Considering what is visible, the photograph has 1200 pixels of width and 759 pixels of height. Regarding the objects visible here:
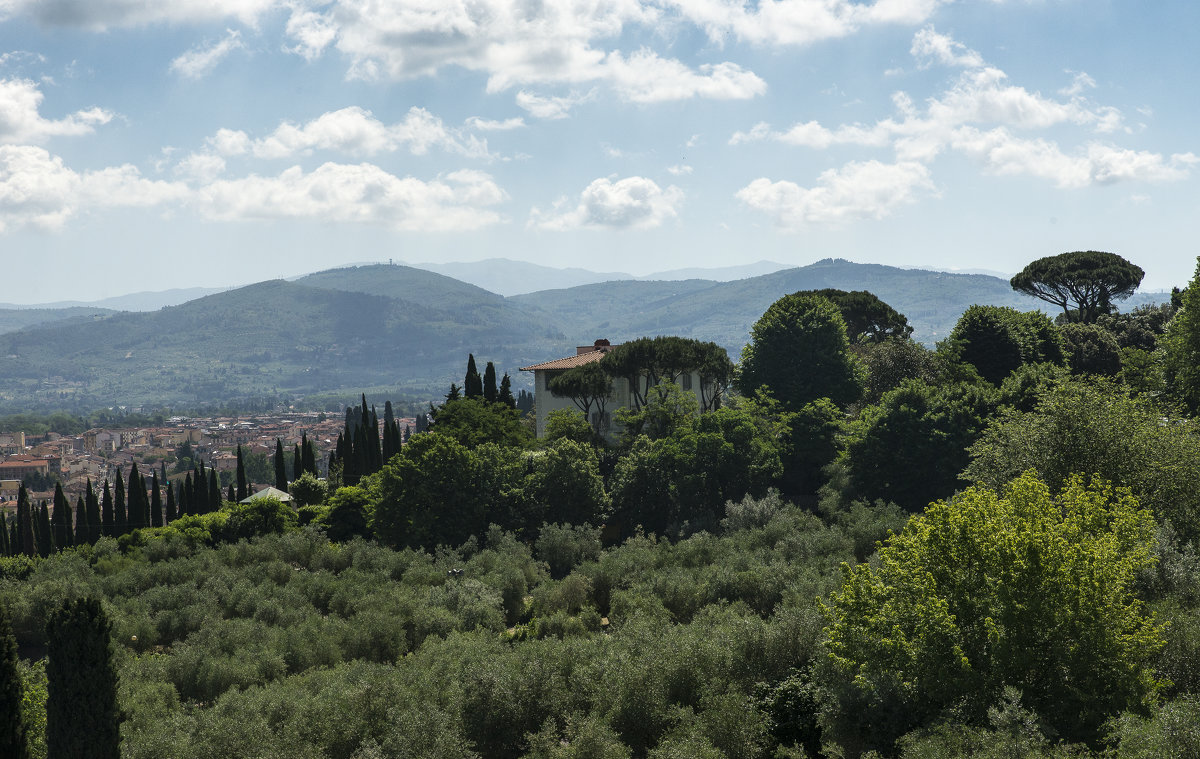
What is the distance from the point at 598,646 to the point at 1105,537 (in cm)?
1403

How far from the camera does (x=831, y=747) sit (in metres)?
Result: 19.1

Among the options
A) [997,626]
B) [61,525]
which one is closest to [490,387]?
[61,525]

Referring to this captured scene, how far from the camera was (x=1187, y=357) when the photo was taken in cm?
4641

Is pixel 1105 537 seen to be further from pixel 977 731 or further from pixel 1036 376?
pixel 1036 376

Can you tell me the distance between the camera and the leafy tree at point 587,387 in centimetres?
6519

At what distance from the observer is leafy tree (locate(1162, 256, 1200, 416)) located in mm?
45406

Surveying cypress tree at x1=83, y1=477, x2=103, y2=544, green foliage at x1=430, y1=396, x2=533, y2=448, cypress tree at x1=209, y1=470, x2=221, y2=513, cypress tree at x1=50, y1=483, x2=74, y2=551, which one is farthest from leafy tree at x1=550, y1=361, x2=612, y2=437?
cypress tree at x1=50, y1=483, x2=74, y2=551

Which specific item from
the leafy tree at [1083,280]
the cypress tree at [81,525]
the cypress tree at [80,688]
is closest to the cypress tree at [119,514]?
the cypress tree at [81,525]

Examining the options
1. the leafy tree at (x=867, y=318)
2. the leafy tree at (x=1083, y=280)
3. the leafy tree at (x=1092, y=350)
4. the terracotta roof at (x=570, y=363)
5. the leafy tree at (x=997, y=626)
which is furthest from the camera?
the leafy tree at (x=867, y=318)

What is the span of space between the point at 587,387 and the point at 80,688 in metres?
45.5

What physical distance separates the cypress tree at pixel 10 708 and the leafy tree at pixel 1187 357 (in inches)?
1863

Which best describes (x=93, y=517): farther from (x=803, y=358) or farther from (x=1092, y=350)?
(x=1092, y=350)

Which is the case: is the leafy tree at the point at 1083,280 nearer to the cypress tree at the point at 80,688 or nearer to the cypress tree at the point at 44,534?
the cypress tree at the point at 80,688

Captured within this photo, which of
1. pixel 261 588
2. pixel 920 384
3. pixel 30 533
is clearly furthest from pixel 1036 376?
pixel 30 533
